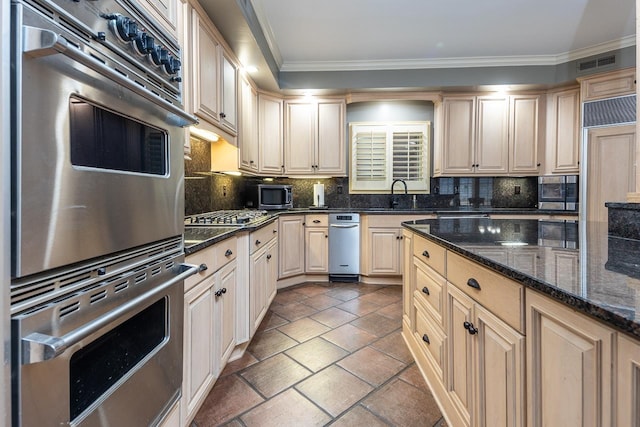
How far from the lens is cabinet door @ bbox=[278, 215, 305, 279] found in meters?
3.51

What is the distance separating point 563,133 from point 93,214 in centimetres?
463

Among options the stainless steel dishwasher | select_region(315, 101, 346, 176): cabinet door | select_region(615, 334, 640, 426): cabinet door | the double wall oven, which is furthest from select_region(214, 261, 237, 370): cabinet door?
select_region(315, 101, 346, 176): cabinet door

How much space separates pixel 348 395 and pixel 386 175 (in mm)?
3109

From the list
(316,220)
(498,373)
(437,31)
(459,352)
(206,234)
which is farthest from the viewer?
(316,220)

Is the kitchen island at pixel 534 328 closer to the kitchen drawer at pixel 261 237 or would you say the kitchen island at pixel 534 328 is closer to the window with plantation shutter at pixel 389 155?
the kitchen drawer at pixel 261 237

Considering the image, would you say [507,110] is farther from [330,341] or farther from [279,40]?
[330,341]

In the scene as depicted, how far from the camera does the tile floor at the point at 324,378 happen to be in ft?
4.90

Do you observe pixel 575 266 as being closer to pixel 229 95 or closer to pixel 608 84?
pixel 229 95

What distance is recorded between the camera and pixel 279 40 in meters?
3.18

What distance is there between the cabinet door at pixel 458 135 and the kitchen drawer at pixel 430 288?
7.91ft

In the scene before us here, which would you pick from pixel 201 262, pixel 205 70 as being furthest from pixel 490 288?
pixel 205 70

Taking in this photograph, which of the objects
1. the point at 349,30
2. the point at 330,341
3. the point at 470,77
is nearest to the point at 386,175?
the point at 470,77

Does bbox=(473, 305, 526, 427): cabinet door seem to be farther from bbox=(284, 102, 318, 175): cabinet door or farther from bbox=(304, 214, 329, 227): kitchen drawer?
bbox=(284, 102, 318, 175): cabinet door

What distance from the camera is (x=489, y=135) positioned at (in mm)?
3861
